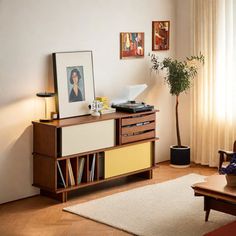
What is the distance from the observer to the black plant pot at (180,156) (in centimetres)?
744

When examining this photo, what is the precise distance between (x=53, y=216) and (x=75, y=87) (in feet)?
4.84

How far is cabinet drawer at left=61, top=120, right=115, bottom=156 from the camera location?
19.5 ft

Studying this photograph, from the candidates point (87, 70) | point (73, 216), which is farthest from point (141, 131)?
point (73, 216)

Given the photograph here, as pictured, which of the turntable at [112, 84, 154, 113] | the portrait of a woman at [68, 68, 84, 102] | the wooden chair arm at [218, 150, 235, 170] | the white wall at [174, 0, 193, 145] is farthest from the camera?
the white wall at [174, 0, 193, 145]

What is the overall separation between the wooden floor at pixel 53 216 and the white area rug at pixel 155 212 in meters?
0.14

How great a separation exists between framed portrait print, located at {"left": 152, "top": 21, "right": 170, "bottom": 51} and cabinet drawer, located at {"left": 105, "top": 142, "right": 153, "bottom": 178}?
1366 mm

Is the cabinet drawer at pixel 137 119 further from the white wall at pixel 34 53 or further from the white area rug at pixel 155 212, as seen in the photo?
the white area rug at pixel 155 212

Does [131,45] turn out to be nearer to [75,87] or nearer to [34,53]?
[75,87]

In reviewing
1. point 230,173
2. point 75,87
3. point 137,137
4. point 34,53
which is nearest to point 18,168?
point 75,87

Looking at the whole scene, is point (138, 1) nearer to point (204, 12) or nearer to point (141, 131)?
point (204, 12)

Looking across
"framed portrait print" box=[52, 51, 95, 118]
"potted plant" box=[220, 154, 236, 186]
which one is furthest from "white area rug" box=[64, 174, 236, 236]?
"framed portrait print" box=[52, 51, 95, 118]

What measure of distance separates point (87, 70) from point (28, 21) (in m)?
0.88

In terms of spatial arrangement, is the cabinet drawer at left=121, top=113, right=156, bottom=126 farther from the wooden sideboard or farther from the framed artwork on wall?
the framed artwork on wall

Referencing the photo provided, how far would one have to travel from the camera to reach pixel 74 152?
6.04 metres
